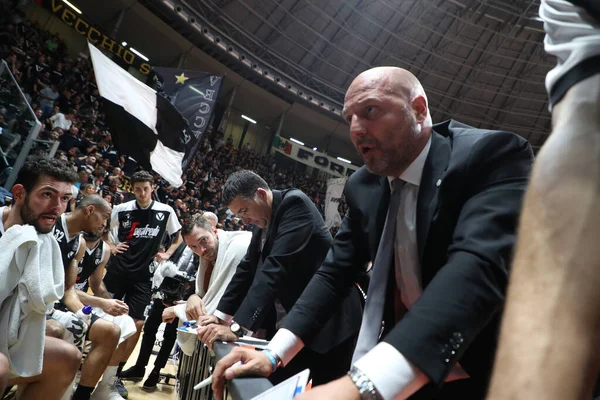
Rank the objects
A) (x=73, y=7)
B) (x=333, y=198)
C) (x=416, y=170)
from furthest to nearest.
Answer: (x=333, y=198) → (x=73, y=7) → (x=416, y=170)

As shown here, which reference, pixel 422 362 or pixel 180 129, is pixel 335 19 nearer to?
pixel 180 129

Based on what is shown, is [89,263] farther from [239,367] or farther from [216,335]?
[239,367]

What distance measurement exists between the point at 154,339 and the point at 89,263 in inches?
54.9

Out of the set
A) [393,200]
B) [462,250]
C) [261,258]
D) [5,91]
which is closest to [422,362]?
[462,250]

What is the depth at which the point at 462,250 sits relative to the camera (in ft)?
2.89

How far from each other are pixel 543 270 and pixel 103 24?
56.7 ft

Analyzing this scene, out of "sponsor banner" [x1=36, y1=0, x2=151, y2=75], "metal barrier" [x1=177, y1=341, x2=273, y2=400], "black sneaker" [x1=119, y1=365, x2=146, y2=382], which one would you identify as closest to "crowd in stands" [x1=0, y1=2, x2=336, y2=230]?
"sponsor banner" [x1=36, y1=0, x2=151, y2=75]

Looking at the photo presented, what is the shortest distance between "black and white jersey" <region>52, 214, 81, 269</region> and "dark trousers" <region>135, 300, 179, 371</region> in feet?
5.60

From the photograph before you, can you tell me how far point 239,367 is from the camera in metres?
1.15

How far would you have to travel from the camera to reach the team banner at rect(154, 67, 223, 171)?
31.8 ft

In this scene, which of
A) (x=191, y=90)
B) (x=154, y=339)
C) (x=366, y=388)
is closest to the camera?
(x=366, y=388)

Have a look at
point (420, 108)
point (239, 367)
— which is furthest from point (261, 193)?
point (239, 367)

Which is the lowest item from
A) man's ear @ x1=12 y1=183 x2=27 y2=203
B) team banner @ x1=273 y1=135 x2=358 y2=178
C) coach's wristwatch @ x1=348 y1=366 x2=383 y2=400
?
man's ear @ x1=12 y1=183 x2=27 y2=203

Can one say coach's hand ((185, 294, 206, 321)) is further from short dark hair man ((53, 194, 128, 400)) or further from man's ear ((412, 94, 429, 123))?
man's ear ((412, 94, 429, 123))
